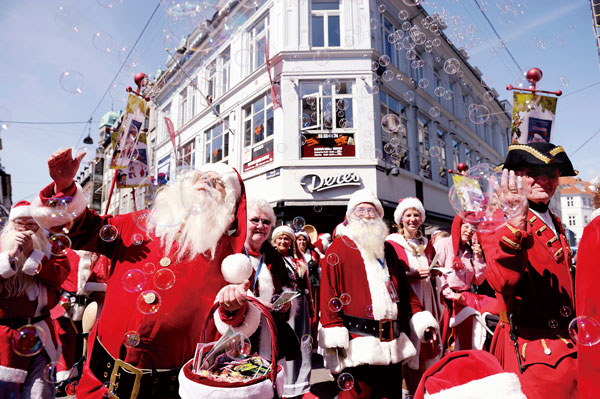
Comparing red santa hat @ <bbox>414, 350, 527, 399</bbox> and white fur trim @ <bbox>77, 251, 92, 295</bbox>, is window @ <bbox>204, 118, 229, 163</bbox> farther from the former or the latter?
red santa hat @ <bbox>414, 350, 527, 399</bbox>

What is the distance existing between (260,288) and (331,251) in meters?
0.77

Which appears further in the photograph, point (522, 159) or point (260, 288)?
point (260, 288)

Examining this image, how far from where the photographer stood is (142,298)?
189cm

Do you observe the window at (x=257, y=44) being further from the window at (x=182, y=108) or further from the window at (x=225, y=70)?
the window at (x=182, y=108)

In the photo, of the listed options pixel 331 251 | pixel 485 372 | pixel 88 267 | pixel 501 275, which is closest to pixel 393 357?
pixel 331 251

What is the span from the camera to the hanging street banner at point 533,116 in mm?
6473

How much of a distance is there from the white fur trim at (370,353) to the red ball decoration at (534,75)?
5.99 meters

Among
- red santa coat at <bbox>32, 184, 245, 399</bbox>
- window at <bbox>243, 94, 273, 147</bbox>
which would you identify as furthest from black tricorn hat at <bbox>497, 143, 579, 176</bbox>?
window at <bbox>243, 94, 273, 147</bbox>

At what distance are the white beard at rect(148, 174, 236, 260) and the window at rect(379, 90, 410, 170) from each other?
11.8 m

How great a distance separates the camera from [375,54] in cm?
1348

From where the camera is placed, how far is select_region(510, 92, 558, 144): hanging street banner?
647cm

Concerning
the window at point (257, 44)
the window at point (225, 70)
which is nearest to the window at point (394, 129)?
the window at point (257, 44)

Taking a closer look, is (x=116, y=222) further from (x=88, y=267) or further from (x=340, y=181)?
(x=340, y=181)

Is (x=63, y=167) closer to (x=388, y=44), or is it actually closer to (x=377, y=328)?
(x=377, y=328)
